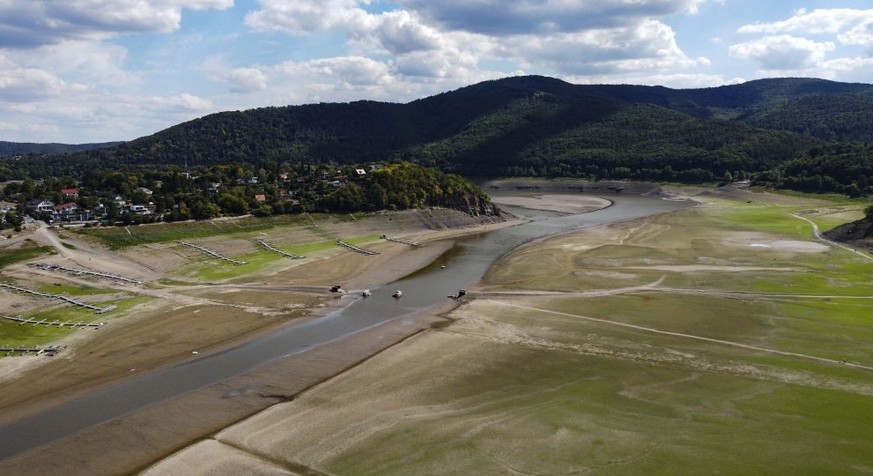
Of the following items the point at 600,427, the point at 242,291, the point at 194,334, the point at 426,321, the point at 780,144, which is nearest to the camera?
the point at 600,427

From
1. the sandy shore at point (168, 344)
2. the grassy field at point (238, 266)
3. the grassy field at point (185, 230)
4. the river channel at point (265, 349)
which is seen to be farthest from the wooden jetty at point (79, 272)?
the river channel at point (265, 349)

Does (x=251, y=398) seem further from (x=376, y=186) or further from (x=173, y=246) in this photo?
(x=376, y=186)

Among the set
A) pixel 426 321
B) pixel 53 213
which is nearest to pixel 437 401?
pixel 426 321

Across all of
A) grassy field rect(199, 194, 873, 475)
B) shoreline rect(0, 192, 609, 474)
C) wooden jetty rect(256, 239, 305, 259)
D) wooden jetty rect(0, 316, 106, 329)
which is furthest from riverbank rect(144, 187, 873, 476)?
wooden jetty rect(256, 239, 305, 259)

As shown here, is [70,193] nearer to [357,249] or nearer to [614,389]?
[357,249]

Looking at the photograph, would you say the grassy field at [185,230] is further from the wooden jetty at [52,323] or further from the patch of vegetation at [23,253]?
the wooden jetty at [52,323]

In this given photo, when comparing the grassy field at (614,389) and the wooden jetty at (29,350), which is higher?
the wooden jetty at (29,350)
